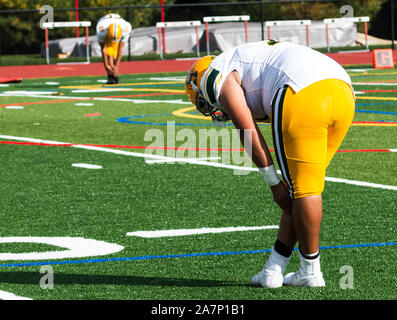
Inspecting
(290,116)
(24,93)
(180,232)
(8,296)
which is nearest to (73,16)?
(24,93)

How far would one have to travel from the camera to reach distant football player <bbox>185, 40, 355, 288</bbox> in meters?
4.81

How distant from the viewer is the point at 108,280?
17.5 ft

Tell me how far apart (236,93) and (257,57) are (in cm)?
24

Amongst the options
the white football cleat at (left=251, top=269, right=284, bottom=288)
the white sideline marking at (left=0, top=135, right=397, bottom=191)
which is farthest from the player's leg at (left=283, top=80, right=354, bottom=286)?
the white sideline marking at (left=0, top=135, right=397, bottom=191)

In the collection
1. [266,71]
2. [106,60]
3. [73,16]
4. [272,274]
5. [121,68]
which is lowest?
[121,68]

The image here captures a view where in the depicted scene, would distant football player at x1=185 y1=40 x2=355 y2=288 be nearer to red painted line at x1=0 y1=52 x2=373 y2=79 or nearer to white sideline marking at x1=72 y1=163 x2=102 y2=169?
white sideline marking at x1=72 y1=163 x2=102 y2=169

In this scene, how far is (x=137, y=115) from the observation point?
14883 mm

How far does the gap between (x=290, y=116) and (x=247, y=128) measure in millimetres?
249

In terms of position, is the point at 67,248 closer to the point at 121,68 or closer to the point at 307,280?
the point at 307,280

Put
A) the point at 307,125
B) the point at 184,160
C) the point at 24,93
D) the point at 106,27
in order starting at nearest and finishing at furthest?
the point at 307,125 → the point at 184,160 → the point at 24,93 → the point at 106,27

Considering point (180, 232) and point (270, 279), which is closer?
point (270, 279)

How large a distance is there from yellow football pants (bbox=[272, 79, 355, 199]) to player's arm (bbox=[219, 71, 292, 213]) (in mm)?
118

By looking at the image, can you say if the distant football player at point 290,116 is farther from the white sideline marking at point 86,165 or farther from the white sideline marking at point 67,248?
the white sideline marking at point 86,165
